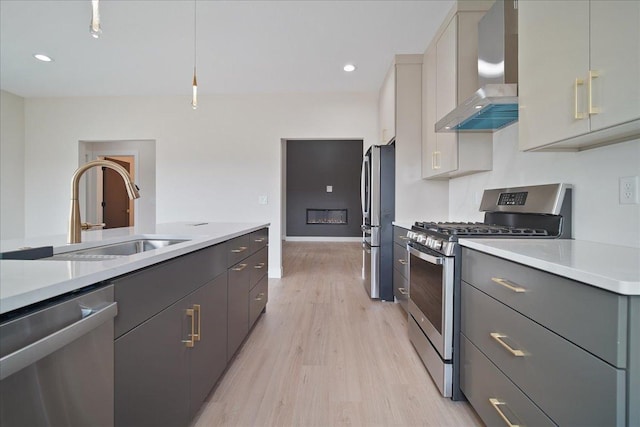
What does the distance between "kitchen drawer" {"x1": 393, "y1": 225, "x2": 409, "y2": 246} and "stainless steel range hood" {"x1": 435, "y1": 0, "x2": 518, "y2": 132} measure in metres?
0.95

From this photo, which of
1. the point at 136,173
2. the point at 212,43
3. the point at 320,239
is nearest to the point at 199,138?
the point at 136,173

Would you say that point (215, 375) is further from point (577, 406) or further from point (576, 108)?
point (576, 108)

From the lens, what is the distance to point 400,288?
112 inches

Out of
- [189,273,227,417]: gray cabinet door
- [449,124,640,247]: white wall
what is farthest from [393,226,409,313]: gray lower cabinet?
[189,273,227,417]: gray cabinet door

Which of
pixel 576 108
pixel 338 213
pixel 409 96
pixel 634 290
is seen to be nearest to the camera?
pixel 634 290

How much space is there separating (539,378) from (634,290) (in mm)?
460

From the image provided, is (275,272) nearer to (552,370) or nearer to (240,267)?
(240,267)

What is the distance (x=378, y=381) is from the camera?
1778 millimetres

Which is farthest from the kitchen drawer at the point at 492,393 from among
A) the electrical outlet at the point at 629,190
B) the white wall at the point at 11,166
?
the white wall at the point at 11,166

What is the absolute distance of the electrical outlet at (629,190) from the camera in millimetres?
1266

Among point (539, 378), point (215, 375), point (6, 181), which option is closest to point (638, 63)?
point (539, 378)

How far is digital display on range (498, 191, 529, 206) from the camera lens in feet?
6.15

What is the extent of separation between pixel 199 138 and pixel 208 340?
146 inches

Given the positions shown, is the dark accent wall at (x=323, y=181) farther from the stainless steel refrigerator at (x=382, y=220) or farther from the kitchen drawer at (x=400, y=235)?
the kitchen drawer at (x=400, y=235)
